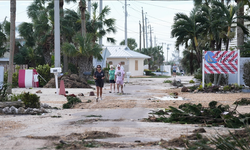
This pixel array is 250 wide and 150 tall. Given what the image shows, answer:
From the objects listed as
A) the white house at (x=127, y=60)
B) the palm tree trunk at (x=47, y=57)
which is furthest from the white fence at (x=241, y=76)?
the white house at (x=127, y=60)

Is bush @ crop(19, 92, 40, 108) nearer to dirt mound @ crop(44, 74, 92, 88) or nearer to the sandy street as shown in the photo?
the sandy street

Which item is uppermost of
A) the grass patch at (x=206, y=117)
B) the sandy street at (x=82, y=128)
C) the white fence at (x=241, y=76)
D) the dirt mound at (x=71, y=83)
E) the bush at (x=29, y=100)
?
the white fence at (x=241, y=76)

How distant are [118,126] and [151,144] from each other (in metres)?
2.26

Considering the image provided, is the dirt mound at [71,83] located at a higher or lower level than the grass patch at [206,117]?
higher

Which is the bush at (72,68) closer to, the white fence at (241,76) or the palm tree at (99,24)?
the palm tree at (99,24)

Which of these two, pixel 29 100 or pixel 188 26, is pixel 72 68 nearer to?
pixel 188 26

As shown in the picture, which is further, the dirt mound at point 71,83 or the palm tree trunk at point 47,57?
the palm tree trunk at point 47,57

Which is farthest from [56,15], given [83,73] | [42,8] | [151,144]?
[151,144]

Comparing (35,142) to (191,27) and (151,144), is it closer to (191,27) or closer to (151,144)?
(151,144)

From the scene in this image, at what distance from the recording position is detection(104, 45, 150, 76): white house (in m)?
51.6

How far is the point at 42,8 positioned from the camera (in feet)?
124

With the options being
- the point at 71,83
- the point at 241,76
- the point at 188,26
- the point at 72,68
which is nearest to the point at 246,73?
the point at 241,76

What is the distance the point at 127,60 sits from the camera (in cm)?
5216

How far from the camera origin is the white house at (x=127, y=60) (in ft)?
169
